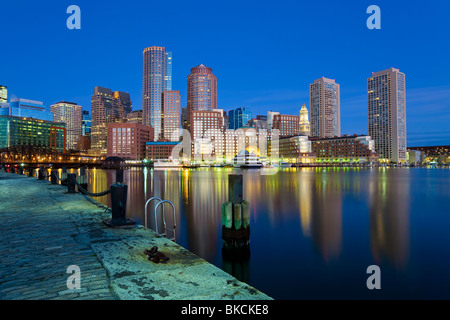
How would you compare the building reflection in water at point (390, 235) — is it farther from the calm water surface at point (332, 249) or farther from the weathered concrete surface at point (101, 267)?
the weathered concrete surface at point (101, 267)

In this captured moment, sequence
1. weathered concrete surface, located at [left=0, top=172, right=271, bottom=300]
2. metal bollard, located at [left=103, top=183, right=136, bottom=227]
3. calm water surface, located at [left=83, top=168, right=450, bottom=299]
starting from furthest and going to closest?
metal bollard, located at [left=103, top=183, right=136, bottom=227] → calm water surface, located at [left=83, top=168, right=450, bottom=299] → weathered concrete surface, located at [left=0, top=172, right=271, bottom=300]

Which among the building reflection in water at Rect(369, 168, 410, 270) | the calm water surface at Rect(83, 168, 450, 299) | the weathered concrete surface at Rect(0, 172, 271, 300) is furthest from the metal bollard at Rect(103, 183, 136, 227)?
the building reflection in water at Rect(369, 168, 410, 270)

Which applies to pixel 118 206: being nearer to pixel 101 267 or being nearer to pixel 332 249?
pixel 101 267

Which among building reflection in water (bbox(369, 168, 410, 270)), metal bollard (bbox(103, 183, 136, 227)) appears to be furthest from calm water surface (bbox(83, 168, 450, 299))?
metal bollard (bbox(103, 183, 136, 227))

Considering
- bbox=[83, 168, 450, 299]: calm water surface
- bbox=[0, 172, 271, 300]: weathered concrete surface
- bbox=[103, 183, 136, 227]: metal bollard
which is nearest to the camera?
bbox=[0, 172, 271, 300]: weathered concrete surface

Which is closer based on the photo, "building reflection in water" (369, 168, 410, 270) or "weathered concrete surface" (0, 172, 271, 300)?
"weathered concrete surface" (0, 172, 271, 300)

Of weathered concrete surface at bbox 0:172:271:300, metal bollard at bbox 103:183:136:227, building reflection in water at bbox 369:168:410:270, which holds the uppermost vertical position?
metal bollard at bbox 103:183:136:227

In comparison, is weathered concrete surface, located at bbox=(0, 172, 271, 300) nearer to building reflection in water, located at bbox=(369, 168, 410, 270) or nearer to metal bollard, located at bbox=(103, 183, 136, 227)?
metal bollard, located at bbox=(103, 183, 136, 227)

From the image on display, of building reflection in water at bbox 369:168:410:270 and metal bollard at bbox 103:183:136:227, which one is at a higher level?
metal bollard at bbox 103:183:136:227

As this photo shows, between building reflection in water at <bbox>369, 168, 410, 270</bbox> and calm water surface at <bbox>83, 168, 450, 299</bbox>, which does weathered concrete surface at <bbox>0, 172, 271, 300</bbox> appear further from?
building reflection in water at <bbox>369, 168, 410, 270</bbox>

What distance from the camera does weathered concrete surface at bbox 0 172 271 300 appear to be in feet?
20.0

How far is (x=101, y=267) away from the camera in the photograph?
7629 mm

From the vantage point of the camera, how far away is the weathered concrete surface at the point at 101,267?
241 inches
